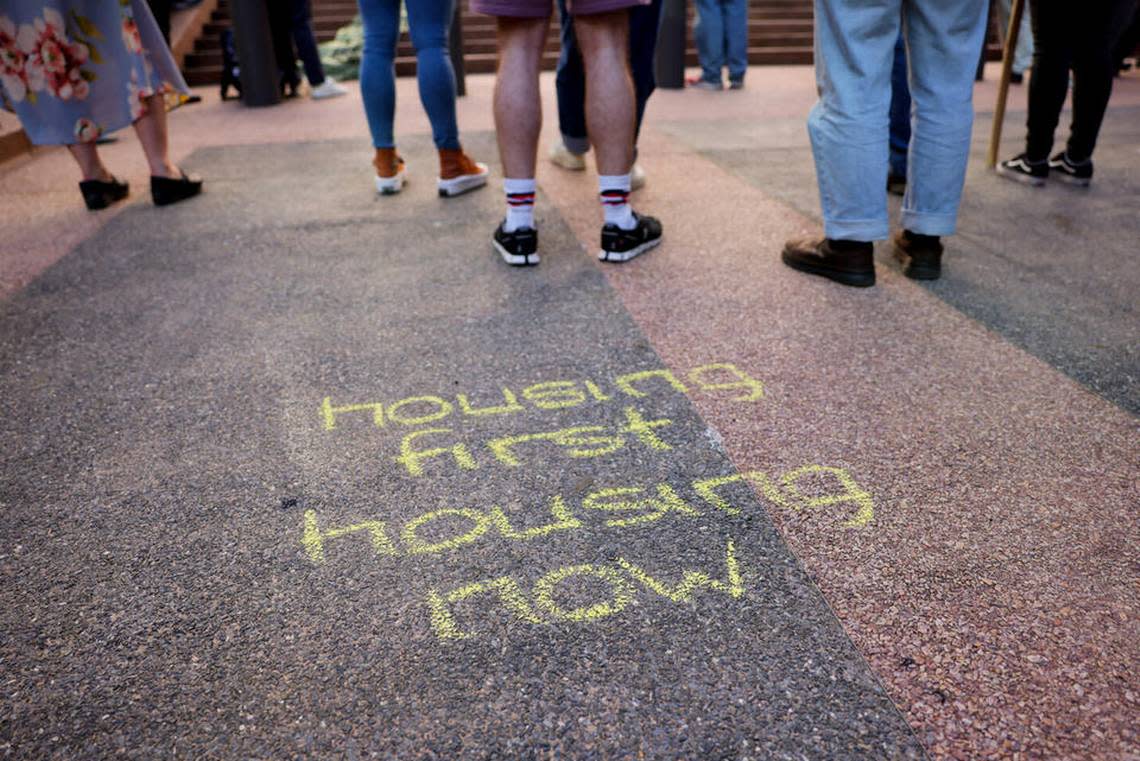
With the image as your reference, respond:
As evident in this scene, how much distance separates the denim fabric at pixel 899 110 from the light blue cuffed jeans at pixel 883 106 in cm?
107

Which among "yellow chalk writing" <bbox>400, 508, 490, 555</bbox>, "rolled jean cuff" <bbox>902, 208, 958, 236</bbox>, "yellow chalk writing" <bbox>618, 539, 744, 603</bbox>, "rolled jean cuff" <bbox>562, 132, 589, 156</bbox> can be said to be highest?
"rolled jean cuff" <bbox>562, 132, 589, 156</bbox>

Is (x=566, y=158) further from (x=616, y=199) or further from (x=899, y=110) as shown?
(x=899, y=110)

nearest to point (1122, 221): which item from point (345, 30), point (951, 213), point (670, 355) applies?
point (951, 213)

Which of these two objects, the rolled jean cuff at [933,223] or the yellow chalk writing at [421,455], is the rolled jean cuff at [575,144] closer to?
the rolled jean cuff at [933,223]

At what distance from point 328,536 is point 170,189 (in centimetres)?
313

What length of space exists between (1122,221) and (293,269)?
3.44 m

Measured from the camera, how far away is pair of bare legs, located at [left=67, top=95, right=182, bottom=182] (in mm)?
3982

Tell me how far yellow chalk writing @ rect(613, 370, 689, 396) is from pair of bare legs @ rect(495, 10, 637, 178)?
1057 millimetres

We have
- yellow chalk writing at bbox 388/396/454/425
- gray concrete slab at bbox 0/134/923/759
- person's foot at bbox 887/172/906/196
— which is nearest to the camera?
gray concrete slab at bbox 0/134/923/759

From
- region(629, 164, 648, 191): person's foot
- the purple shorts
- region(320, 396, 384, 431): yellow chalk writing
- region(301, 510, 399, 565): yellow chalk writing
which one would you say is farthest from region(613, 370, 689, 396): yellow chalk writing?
region(629, 164, 648, 191): person's foot

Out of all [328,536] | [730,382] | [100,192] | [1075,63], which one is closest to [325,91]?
[100,192]

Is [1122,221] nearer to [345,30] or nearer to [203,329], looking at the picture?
[203,329]

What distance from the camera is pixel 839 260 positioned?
111 inches

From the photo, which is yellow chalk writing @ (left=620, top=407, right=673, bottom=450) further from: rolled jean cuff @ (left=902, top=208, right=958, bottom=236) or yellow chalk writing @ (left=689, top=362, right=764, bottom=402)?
rolled jean cuff @ (left=902, top=208, right=958, bottom=236)
